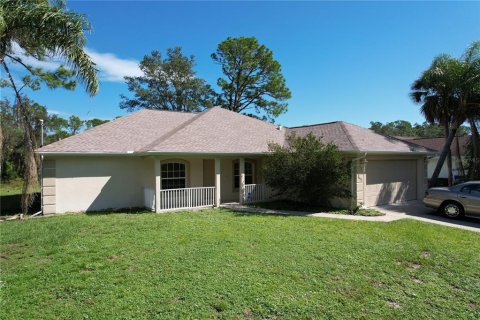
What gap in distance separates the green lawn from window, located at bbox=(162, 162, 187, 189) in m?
4.71

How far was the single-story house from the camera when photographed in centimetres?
1266

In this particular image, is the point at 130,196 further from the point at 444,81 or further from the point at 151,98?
the point at 151,98

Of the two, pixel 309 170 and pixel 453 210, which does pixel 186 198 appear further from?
pixel 453 210

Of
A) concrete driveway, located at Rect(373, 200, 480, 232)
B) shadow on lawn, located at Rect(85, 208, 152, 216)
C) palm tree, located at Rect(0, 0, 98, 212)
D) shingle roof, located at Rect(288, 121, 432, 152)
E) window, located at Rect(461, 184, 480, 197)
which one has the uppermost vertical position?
palm tree, located at Rect(0, 0, 98, 212)

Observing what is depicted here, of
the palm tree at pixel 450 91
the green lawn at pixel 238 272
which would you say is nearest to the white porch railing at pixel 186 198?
the green lawn at pixel 238 272

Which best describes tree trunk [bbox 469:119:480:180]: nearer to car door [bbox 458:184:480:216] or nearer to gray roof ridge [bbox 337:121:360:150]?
car door [bbox 458:184:480:216]

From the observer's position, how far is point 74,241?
7.89 meters

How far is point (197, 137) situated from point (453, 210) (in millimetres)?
11442

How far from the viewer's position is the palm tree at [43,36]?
8.45 m

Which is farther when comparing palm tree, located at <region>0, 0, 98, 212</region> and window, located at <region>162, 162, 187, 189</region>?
window, located at <region>162, 162, 187, 189</region>

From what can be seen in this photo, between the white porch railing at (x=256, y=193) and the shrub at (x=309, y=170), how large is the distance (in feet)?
6.72

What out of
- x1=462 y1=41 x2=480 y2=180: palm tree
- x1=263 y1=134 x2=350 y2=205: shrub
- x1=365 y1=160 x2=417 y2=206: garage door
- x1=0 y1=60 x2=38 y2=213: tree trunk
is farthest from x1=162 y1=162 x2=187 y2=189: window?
x1=462 y1=41 x2=480 y2=180: palm tree

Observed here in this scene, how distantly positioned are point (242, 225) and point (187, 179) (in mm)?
5852

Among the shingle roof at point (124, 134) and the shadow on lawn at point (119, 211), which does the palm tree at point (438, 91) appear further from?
the shadow on lawn at point (119, 211)
